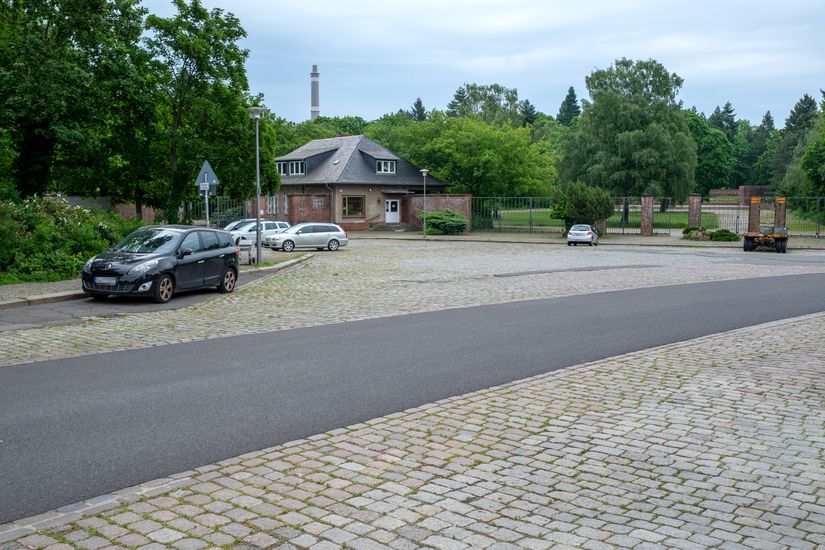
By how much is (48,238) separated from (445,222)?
3793cm

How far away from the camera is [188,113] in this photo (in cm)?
3362

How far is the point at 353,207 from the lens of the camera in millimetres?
63375

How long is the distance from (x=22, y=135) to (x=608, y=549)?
27842 mm

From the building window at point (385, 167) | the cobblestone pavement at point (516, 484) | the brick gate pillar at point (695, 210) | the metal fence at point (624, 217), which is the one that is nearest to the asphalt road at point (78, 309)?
the cobblestone pavement at point (516, 484)

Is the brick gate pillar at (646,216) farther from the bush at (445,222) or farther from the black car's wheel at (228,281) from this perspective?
the black car's wheel at (228,281)

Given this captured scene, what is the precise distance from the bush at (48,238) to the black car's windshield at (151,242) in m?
3.18

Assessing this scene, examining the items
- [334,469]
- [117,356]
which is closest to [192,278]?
[117,356]

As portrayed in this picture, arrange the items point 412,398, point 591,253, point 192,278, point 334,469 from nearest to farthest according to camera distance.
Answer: point 334,469 < point 412,398 < point 192,278 < point 591,253

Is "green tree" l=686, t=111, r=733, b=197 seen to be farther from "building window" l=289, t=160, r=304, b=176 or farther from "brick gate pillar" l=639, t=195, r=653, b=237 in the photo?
"building window" l=289, t=160, r=304, b=176

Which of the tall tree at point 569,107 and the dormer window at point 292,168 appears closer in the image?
the dormer window at point 292,168

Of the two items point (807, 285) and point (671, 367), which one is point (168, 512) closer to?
point (671, 367)

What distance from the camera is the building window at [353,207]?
2470 inches

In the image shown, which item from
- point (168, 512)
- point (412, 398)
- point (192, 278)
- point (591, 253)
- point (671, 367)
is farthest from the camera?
point (591, 253)

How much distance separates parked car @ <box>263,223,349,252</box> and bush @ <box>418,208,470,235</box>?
18.6 meters
